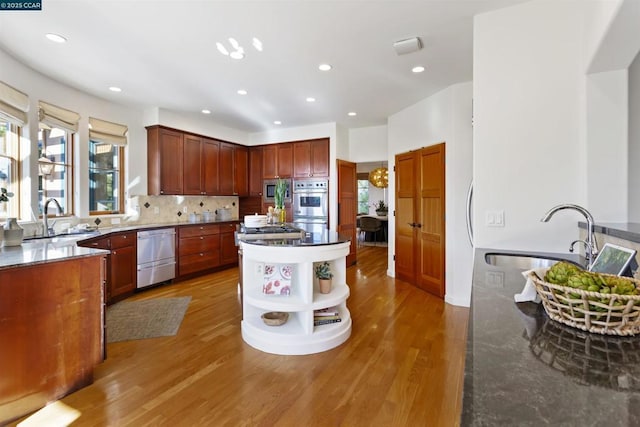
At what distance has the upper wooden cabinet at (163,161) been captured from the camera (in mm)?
4789

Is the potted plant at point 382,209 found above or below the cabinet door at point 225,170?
below

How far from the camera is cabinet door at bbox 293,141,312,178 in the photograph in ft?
19.1

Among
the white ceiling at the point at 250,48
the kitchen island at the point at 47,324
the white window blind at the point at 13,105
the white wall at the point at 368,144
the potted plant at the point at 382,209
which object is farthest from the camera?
the potted plant at the point at 382,209

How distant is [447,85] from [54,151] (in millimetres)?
4980

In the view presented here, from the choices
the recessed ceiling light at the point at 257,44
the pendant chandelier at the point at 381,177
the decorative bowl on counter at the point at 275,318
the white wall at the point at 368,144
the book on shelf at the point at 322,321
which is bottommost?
the book on shelf at the point at 322,321

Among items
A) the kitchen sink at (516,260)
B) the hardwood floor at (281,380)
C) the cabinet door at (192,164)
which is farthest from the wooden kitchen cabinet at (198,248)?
the kitchen sink at (516,260)

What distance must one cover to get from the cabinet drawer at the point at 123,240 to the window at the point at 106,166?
75 cm

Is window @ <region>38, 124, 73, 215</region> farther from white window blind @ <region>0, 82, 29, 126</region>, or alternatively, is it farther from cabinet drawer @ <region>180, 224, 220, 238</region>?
cabinet drawer @ <region>180, 224, 220, 238</region>

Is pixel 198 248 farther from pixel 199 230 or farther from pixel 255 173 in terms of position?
pixel 255 173

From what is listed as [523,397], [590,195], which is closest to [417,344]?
[590,195]

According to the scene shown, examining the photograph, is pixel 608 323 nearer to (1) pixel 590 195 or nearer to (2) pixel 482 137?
(1) pixel 590 195

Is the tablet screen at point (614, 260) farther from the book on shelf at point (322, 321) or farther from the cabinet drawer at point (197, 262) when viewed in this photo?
the cabinet drawer at point (197, 262)

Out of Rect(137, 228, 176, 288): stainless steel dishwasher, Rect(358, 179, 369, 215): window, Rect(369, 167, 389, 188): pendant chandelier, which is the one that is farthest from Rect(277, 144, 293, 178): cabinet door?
Rect(358, 179, 369, 215): window

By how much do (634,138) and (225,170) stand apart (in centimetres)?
555
